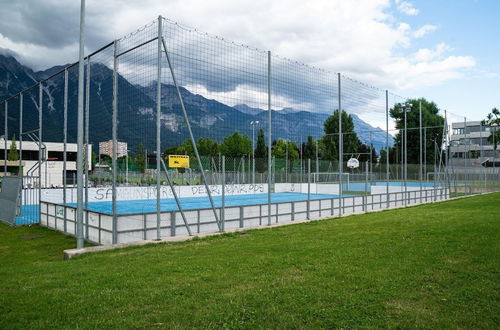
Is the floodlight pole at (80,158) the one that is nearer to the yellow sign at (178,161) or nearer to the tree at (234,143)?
the yellow sign at (178,161)

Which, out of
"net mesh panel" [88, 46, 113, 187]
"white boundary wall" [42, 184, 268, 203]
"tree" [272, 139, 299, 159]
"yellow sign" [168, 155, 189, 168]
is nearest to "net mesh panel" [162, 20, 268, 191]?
"yellow sign" [168, 155, 189, 168]

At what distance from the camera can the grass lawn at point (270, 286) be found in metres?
4.13

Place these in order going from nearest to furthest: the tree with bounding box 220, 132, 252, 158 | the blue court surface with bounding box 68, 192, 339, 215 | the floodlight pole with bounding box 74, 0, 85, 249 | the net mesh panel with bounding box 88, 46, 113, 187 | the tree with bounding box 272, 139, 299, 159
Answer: the floodlight pole with bounding box 74, 0, 85, 249
the net mesh panel with bounding box 88, 46, 113, 187
the tree with bounding box 220, 132, 252, 158
the blue court surface with bounding box 68, 192, 339, 215
the tree with bounding box 272, 139, 299, 159

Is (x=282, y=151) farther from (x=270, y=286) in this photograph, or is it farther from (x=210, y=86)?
(x=270, y=286)

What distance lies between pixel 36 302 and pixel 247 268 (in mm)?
2787

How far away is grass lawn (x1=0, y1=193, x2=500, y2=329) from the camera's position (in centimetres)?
413

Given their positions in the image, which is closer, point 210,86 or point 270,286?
point 270,286

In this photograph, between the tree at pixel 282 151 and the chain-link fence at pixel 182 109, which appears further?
the tree at pixel 282 151

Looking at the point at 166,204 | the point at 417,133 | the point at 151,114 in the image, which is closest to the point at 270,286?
the point at 151,114

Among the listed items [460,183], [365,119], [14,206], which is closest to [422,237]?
[365,119]

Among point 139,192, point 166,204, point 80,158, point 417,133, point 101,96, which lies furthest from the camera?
point 417,133

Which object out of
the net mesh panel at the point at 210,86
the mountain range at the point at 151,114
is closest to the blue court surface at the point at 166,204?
the mountain range at the point at 151,114

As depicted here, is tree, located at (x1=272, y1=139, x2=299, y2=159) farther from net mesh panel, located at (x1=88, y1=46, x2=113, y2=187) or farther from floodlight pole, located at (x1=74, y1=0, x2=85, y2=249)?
floodlight pole, located at (x1=74, y1=0, x2=85, y2=249)

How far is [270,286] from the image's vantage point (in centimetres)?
521
